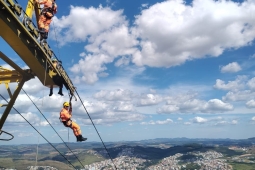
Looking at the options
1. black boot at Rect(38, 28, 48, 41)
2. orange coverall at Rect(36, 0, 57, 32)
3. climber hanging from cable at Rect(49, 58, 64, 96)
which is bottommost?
climber hanging from cable at Rect(49, 58, 64, 96)

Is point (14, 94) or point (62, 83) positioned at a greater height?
point (62, 83)

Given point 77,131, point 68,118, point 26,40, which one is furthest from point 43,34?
point 77,131

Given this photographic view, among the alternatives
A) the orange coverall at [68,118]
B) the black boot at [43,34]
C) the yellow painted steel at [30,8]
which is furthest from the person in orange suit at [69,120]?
the yellow painted steel at [30,8]

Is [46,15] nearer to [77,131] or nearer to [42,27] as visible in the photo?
[42,27]

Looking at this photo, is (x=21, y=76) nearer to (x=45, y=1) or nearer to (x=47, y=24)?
(x=47, y=24)

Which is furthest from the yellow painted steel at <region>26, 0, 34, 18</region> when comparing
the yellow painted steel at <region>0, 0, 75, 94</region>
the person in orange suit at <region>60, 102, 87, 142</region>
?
the person in orange suit at <region>60, 102, 87, 142</region>

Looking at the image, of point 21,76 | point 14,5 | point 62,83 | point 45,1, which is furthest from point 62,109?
point 14,5

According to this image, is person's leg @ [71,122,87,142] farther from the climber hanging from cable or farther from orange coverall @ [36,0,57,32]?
orange coverall @ [36,0,57,32]
